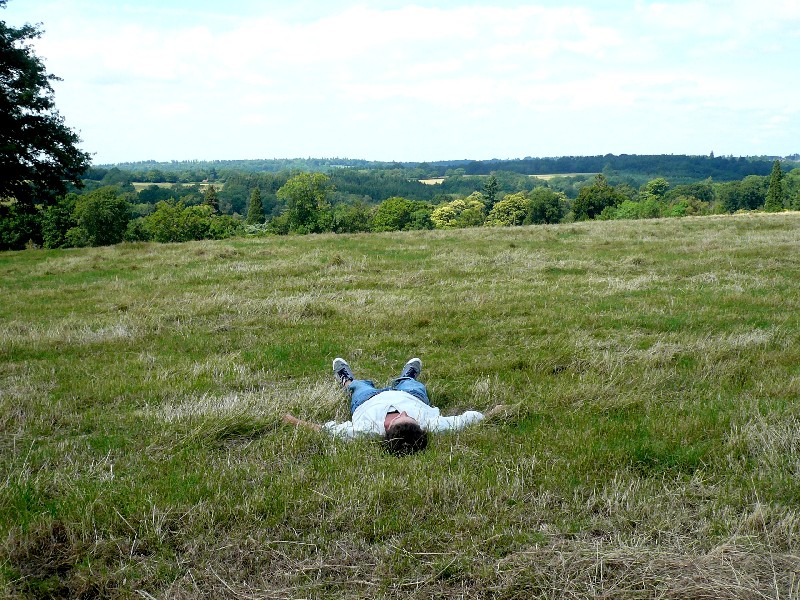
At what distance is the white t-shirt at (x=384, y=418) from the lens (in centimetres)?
541

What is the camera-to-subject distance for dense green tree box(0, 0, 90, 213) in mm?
24422

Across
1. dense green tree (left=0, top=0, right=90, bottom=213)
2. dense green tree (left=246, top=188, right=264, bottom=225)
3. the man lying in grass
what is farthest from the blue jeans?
dense green tree (left=246, top=188, right=264, bottom=225)

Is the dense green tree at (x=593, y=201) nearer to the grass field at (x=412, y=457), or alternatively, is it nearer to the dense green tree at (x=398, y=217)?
the dense green tree at (x=398, y=217)

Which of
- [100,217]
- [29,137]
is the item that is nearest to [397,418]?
[29,137]

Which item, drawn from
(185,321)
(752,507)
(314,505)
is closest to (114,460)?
(314,505)

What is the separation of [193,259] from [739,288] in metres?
17.3

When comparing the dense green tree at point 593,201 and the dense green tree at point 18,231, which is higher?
the dense green tree at point 593,201

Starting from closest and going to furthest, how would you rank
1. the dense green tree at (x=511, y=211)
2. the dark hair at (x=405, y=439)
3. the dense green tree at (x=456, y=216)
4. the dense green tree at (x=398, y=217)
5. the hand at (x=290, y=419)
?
the dark hair at (x=405, y=439)
the hand at (x=290, y=419)
the dense green tree at (x=398, y=217)
the dense green tree at (x=456, y=216)
the dense green tree at (x=511, y=211)

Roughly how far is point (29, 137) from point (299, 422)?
89.2 feet

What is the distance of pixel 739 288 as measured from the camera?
12609 mm

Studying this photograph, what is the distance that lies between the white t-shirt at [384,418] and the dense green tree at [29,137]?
24841 mm

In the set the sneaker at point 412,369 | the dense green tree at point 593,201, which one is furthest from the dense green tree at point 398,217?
the sneaker at point 412,369

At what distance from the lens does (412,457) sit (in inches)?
189

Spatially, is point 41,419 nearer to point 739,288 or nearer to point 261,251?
point 739,288
